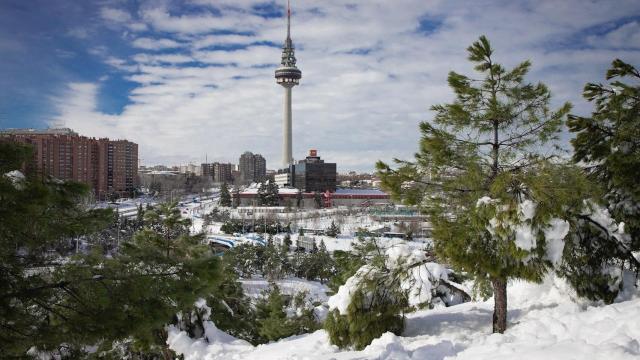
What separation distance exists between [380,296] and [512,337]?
3.06m

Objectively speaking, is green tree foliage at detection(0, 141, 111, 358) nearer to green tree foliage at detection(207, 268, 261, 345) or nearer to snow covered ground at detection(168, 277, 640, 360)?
snow covered ground at detection(168, 277, 640, 360)

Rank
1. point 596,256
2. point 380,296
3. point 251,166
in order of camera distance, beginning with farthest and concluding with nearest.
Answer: point 251,166, point 380,296, point 596,256

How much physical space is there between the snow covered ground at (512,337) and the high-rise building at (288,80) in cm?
11858

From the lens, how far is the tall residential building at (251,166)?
18488 cm

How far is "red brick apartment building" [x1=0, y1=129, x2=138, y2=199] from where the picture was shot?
251 ft

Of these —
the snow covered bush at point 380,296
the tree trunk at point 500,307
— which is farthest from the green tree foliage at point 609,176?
the snow covered bush at point 380,296

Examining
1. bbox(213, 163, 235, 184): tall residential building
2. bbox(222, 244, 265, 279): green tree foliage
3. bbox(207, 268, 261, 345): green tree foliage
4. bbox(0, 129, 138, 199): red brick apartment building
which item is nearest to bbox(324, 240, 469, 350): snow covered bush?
bbox(207, 268, 261, 345): green tree foliage

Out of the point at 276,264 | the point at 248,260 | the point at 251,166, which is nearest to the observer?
the point at 248,260

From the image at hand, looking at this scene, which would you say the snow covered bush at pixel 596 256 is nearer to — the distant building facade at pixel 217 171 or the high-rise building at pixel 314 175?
the high-rise building at pixel 314 175

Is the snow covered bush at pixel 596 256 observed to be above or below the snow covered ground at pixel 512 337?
Result: above

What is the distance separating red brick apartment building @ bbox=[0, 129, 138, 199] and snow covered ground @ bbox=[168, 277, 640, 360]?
67.2 m

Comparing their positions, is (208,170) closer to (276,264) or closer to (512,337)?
(276,264)

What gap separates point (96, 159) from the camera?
299ft

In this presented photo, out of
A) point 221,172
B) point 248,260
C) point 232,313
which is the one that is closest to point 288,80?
point 221,172
